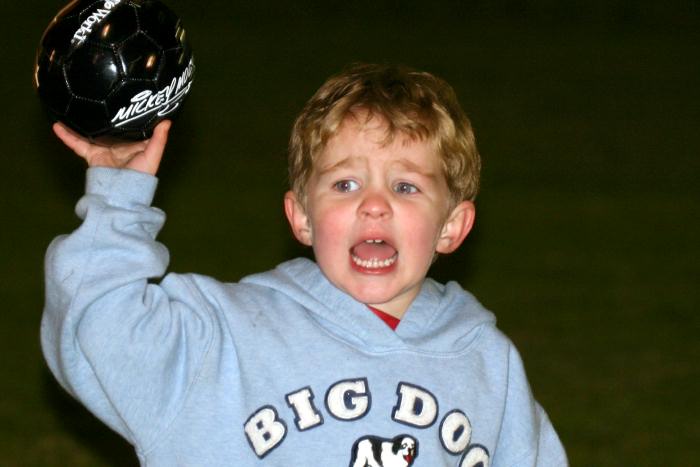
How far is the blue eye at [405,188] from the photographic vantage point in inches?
131

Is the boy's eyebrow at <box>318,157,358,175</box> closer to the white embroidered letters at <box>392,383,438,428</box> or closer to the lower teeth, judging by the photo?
the lower teeth

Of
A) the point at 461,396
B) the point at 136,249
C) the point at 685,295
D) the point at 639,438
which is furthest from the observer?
the point at 685,295

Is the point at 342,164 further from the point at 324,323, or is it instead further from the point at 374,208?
Result: the point at 324,323

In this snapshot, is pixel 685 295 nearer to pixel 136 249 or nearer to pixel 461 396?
pixel 461 396

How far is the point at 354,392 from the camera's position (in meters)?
3.18

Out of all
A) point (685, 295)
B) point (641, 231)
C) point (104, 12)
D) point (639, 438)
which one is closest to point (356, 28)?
point (641, 231)

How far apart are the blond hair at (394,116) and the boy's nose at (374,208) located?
0.15 meters

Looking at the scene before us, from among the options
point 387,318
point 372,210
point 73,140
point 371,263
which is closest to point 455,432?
point 387,318

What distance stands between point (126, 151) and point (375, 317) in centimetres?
71

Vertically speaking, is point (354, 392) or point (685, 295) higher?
point (354, 392)

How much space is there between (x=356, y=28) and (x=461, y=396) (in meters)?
12.3

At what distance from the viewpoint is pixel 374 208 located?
324cm

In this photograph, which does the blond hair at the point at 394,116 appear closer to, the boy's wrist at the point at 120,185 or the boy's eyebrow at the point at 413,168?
the boy's eyebrow at the point at 413,168

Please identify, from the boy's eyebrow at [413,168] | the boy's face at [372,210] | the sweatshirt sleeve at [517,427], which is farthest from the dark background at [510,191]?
the boy's eyebrow at [413,168]
